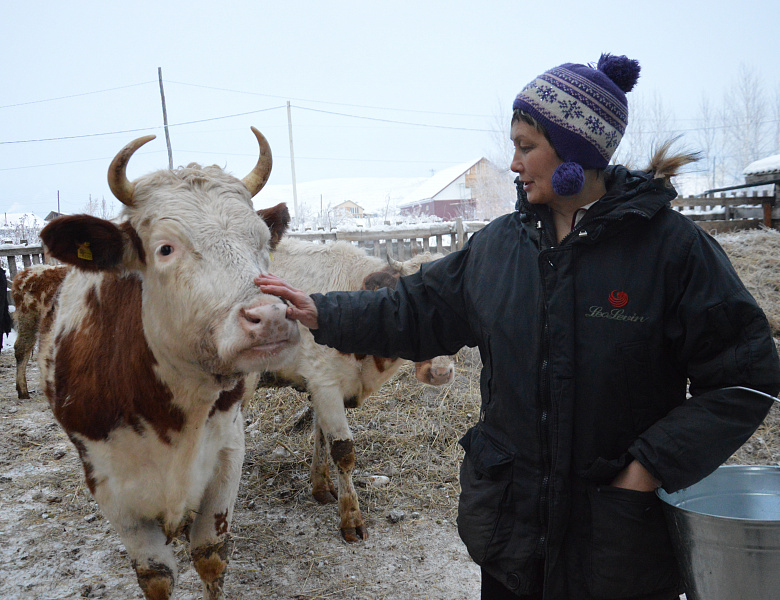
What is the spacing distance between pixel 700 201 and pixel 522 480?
37.4ft

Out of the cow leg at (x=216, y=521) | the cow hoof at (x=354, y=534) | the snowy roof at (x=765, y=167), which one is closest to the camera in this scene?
the cow leg at (x=216, y=521)

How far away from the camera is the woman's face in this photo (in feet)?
5.73

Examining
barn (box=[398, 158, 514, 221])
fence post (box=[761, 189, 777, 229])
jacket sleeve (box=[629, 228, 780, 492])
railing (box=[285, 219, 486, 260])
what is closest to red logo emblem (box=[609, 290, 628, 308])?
jacket sleeve (box=[629, 228, 780, 492])

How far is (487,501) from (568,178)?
101cm

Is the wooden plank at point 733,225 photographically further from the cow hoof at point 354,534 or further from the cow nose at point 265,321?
the cow nose at point 265,321

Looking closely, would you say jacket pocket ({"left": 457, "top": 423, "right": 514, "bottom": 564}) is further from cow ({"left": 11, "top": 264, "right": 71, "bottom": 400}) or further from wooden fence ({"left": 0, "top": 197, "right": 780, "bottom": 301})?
wooden fence ({"left": 0, "top": 197, "right": 780, "bottom": 301})

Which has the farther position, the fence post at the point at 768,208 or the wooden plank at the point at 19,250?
the fence post at the point at 768,208

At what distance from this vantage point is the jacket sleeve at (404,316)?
2.04m

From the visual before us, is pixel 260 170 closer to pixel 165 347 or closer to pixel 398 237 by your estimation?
pixel 165 347

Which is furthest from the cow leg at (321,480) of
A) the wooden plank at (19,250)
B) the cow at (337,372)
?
the wooden plank at (19,250)

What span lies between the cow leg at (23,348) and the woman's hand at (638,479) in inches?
294

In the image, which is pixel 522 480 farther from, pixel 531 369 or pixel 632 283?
pixel 632 283

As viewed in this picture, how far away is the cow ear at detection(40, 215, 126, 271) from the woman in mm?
1419

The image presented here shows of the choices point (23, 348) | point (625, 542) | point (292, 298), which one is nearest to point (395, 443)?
point (292, 298)
